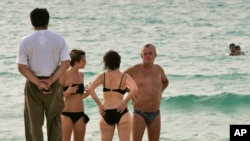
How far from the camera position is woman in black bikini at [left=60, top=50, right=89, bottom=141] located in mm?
8648

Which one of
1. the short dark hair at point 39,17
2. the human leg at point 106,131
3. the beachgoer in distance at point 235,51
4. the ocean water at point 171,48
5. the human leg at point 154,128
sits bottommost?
the ocean water at point 171,48

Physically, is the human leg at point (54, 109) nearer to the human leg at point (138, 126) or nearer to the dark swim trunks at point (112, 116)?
the dark swim trunks at point (112, 116)

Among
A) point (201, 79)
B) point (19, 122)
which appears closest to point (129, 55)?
point (201, 79)

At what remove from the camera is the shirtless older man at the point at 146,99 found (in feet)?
30.0

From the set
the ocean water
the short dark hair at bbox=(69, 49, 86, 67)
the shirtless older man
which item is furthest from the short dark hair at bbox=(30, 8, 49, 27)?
the ocean water

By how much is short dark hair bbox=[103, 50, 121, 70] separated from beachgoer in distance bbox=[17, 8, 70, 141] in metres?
0.84

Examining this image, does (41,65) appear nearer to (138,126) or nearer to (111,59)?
(111,59)

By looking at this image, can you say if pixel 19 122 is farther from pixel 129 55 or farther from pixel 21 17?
pixel 21 17

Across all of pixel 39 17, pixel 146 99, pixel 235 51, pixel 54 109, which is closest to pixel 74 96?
pixel 146 99

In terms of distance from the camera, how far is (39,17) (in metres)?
7.29

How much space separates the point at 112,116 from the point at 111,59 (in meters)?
0.69

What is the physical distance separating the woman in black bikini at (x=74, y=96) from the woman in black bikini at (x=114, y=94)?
0.41 metres

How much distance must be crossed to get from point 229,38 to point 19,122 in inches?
681

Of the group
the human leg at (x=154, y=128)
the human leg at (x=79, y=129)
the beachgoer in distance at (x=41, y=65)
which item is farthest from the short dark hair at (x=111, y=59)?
the human leg at (x=154, y=128)
